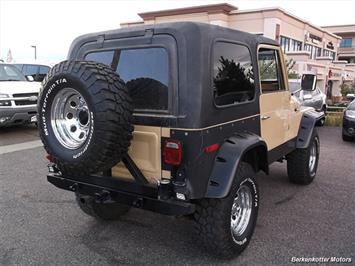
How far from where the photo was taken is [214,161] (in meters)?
3.10

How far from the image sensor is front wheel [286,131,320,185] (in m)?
5.27

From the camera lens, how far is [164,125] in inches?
117

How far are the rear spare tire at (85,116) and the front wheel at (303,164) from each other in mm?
3189

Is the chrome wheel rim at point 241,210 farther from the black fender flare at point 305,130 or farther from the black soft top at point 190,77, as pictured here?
the black fender flare at point 305,130

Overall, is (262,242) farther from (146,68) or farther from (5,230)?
(5,230)

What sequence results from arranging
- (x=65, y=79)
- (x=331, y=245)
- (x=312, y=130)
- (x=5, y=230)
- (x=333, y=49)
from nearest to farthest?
(x=65, y=79) → (x=331, y=245) → (x=5, y=230) → (x=312, y=130) → (x=333, y=49)

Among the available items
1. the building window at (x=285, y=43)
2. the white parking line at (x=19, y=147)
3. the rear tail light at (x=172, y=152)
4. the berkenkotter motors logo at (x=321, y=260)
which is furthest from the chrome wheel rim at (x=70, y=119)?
the building window at (x=285, y=43)

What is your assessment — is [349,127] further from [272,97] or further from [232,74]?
[232,74]

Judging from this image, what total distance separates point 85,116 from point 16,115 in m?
6.87

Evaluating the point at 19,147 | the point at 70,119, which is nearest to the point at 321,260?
the point at 70,119

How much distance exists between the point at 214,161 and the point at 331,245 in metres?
1.57

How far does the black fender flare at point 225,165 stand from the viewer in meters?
3.00

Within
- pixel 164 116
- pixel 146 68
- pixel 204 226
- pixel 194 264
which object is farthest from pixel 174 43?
pixel 194 264

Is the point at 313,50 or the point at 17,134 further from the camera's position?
the point at 313,50
